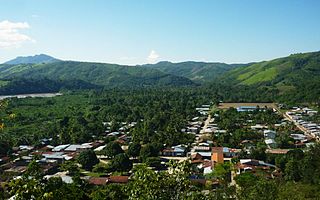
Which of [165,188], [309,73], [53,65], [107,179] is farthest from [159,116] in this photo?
[53,65]

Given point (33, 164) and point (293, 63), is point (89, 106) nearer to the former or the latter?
point (33, 164)

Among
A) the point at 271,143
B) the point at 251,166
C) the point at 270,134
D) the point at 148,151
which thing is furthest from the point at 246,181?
the point at 270,134

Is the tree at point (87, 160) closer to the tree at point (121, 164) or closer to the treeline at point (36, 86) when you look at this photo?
the tree at point (121, 164)

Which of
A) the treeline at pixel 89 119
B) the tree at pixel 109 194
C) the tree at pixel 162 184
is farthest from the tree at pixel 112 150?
the tree at pixel 162 184

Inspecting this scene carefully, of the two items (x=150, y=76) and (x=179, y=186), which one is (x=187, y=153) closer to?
(x=179, y=186)

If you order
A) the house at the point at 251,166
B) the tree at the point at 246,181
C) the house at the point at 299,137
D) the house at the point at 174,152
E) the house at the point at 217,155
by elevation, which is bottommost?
the house at the point at 174,152

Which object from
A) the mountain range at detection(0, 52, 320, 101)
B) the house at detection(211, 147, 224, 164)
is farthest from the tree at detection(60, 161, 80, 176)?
the mountain range at detection(0, 52, 320, 101)

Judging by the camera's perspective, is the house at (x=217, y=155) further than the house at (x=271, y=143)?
No

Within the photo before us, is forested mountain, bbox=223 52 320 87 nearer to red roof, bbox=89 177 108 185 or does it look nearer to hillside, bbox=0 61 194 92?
hillside, bbox=0 61 194 92
